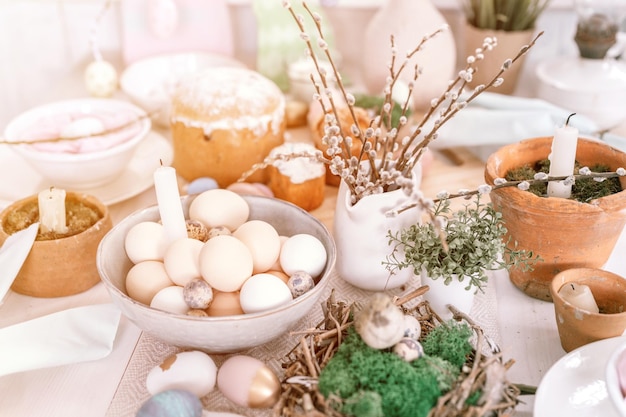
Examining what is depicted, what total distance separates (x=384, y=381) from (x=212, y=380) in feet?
0.57

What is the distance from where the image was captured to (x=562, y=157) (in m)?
0.70

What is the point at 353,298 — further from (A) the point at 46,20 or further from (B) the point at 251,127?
(A) the point at 46,20

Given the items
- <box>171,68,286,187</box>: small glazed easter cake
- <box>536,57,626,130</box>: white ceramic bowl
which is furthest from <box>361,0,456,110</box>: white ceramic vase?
<box>171,68,286,187</box>: small glazed easter cake

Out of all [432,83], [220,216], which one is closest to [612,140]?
[432,83]

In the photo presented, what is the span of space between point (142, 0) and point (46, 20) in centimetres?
30

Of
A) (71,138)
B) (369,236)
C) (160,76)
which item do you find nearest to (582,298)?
(369,236)

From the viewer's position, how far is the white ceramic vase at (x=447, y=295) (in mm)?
692

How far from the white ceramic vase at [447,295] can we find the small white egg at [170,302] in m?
0.27

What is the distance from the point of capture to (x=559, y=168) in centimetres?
71

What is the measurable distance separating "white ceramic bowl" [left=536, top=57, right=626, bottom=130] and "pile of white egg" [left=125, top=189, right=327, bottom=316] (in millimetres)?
675

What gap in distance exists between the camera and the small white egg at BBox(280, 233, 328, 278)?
2.19 ft

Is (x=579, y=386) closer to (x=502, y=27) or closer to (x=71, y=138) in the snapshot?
(x=71, y=138)

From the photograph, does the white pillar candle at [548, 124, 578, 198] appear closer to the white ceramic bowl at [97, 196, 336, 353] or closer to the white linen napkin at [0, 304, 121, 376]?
the white ceramic bowl at [97, 196, 336, 353]

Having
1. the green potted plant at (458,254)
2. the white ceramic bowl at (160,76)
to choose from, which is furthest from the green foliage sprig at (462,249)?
the white ceramic bowl at (160,76)
